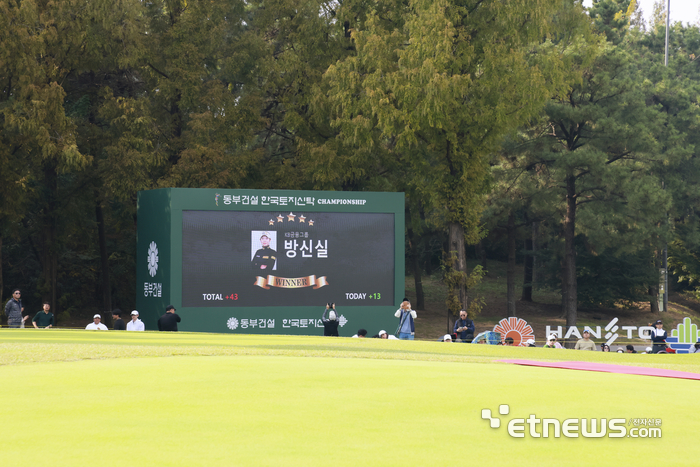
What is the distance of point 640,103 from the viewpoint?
33281mm

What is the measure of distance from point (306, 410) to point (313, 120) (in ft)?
78.2

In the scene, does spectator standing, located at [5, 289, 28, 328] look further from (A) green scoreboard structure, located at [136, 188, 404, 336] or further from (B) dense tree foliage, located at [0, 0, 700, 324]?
(B) dense tree foliage, located at [0, 0, 700, 324]

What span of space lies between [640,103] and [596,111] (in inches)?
98.1

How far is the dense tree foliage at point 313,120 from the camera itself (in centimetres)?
2497

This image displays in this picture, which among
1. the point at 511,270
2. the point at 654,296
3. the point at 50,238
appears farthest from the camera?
the point at 654,296

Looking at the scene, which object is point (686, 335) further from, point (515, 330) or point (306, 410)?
point (306, 410)

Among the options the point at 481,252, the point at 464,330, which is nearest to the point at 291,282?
the point at 464,330

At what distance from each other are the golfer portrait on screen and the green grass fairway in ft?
41.1

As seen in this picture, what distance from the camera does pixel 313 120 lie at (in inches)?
1151

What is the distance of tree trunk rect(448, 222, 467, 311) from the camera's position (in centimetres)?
2612

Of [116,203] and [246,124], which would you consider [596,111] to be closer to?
[246,124]

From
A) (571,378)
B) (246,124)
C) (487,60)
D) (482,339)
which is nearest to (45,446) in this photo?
(571,378)

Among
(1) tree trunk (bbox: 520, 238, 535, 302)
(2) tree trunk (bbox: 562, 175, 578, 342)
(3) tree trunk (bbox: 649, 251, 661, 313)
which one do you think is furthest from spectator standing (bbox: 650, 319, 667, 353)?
(1) tree trunk (bbox: 520, 238, 535, 302)

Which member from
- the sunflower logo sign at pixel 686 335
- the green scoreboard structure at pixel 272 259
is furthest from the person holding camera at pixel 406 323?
the sunflower logo sign at pixel 686 335
